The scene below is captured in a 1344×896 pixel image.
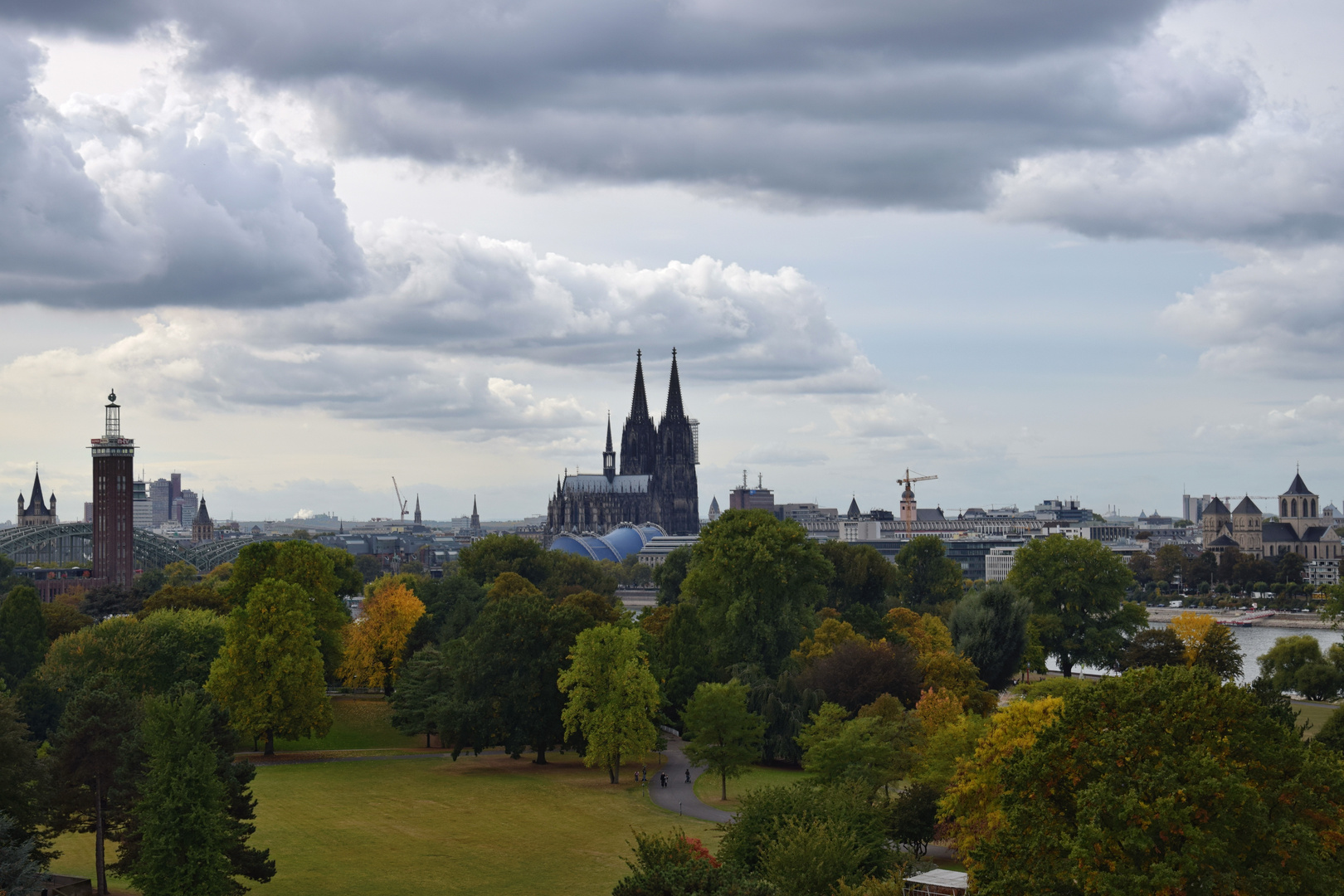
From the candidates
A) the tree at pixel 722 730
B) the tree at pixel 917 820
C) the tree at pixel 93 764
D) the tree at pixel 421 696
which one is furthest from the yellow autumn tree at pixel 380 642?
the tree at pixel 917 820

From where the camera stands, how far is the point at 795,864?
30656 mm

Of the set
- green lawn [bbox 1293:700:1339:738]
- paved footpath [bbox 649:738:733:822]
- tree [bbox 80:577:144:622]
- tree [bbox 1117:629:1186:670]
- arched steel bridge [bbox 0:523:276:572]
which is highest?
arched steel bridge [bbox 0:523:276:572]

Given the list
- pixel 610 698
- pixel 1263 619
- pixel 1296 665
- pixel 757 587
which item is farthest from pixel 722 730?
pixel 1263 619

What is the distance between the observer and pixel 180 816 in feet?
112

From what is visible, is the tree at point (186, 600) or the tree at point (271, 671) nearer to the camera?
the tree at point (271, 671)

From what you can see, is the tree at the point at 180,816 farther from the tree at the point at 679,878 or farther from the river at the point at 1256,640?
the river at the point at 1256,640

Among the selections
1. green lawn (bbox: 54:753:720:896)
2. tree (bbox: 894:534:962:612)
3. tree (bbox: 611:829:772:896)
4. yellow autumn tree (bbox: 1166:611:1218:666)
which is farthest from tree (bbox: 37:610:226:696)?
tree (bbox: 894:534:962:612)

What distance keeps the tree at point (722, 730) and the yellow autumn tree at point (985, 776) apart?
15.4 meters

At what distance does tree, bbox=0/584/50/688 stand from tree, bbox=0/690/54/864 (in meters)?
33.4

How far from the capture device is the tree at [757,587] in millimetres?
67875

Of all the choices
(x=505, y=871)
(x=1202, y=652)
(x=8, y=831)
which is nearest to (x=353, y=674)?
(x=505, y=871)

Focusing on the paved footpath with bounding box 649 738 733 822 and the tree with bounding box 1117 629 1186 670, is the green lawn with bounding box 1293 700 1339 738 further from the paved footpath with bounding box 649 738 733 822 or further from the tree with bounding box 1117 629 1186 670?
the paved footpath with bounding box 649 738 733 822

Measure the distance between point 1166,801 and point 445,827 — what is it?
1116 inches

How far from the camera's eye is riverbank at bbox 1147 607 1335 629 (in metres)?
158
